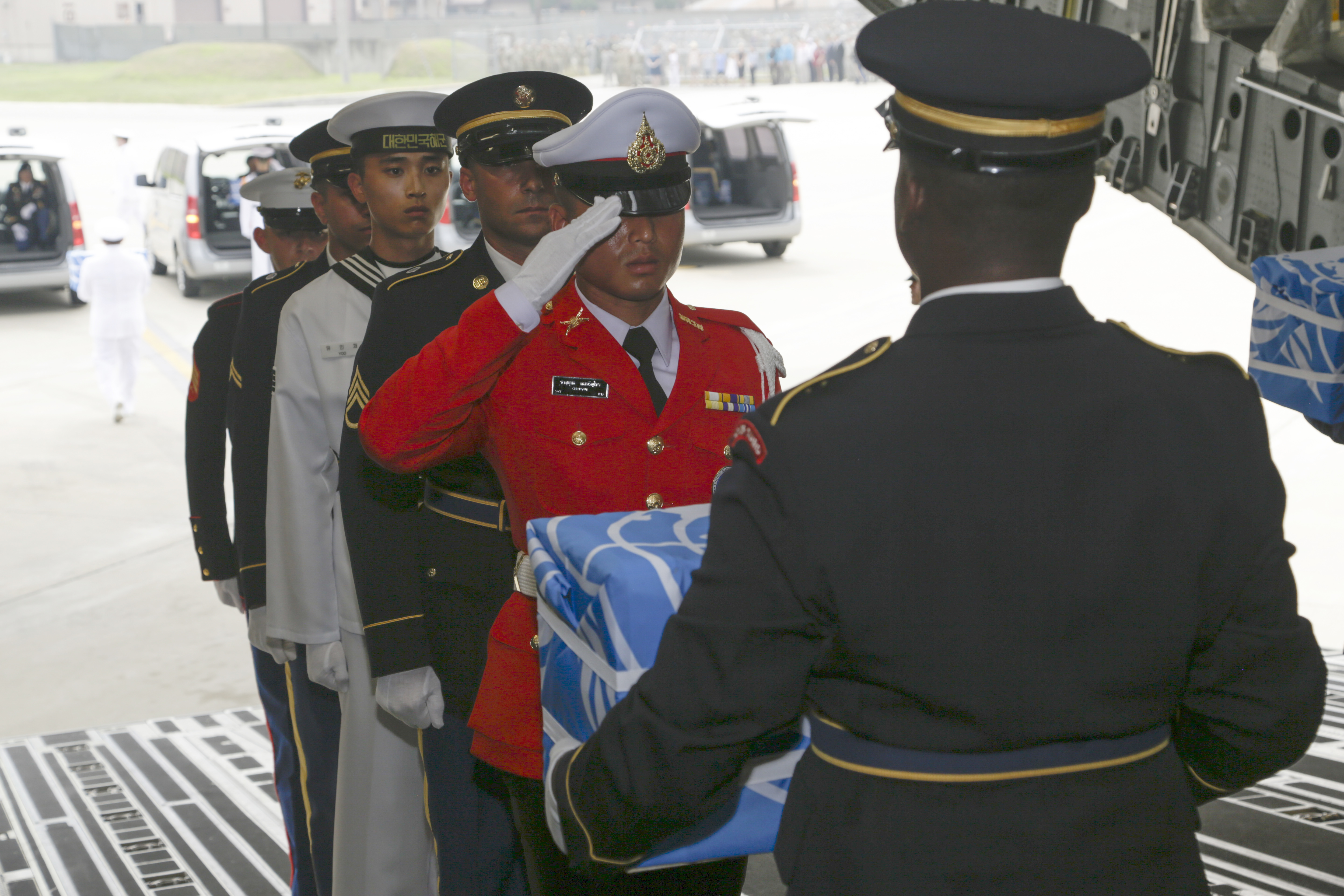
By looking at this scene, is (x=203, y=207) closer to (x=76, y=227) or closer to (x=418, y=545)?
(x=76, y=227)

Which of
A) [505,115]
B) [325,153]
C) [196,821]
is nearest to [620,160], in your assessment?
[505,115]

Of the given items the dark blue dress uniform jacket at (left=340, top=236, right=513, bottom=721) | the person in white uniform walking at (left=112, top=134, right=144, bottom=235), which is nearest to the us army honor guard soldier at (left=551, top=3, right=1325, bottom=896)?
the dark blue dress uniform jacket at (left=340, top=236, right=513, bottom=721)

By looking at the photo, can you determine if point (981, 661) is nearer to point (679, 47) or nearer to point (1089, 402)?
point (1089, 402)

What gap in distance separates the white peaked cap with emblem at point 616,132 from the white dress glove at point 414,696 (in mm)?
969

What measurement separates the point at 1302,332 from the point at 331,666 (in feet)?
6.63

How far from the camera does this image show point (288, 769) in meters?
3.11

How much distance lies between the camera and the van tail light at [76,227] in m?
12.9

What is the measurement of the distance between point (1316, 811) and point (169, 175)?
12855mm

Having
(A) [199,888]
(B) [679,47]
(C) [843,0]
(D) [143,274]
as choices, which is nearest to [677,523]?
(A) [199,888]

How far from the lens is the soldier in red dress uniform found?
187 cm

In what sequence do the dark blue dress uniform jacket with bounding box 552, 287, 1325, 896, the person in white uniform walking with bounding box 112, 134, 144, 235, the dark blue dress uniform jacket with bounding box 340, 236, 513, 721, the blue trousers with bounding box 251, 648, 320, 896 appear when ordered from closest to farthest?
the dark blue dress uniform jacket with bounding box 552, 287, 1325, 896, the dark blue dress uniform jacket with bounding box 340, 236, 513, 721, the blue trousers with bounding box 251, 648, 320, 896, the person in white uniform walking with bounding box 112, 134, 144, 235

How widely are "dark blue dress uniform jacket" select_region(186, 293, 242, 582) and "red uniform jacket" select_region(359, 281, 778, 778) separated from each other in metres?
1.57

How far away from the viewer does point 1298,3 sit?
2.86 m

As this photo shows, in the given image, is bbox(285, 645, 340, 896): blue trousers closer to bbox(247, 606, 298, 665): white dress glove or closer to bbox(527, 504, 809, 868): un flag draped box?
bbox(247, 606, 298, 665): white dress glove
